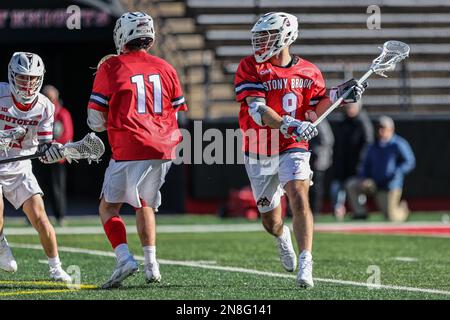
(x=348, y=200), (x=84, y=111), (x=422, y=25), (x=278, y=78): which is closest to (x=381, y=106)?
(x=422, y=25)

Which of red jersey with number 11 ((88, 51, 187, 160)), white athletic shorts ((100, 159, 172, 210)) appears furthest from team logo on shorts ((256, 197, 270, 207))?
white athletic shorts ((100, 159, 172, 210))

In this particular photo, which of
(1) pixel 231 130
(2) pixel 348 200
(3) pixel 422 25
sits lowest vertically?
(2) pixel 348 200

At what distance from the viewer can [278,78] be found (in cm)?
821

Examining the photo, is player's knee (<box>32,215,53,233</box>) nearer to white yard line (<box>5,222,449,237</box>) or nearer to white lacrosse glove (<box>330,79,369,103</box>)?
white lacrosse glove (<box>330,79,369,103</box>)

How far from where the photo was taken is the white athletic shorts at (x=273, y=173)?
8039mm

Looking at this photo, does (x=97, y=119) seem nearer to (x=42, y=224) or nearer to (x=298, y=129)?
(x=42, y=224)

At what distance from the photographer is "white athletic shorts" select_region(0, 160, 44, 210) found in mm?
8297

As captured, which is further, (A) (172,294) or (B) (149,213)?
(B) (149,213)

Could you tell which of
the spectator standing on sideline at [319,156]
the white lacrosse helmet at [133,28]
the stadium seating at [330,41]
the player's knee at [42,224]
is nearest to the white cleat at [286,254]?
the player's knee at [42,224]

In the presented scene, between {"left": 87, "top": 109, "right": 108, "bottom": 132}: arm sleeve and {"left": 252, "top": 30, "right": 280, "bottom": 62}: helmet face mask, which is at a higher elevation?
{"left": 252, "top": 30, "right": 280, "bottom": 62}: helmet face mask

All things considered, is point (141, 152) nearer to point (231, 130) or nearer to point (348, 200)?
point (231, 130)

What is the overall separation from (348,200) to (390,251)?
6.37 metres

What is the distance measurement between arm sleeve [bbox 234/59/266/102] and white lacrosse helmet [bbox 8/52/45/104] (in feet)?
4.41

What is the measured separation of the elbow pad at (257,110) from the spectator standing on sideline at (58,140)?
6.75 meters
